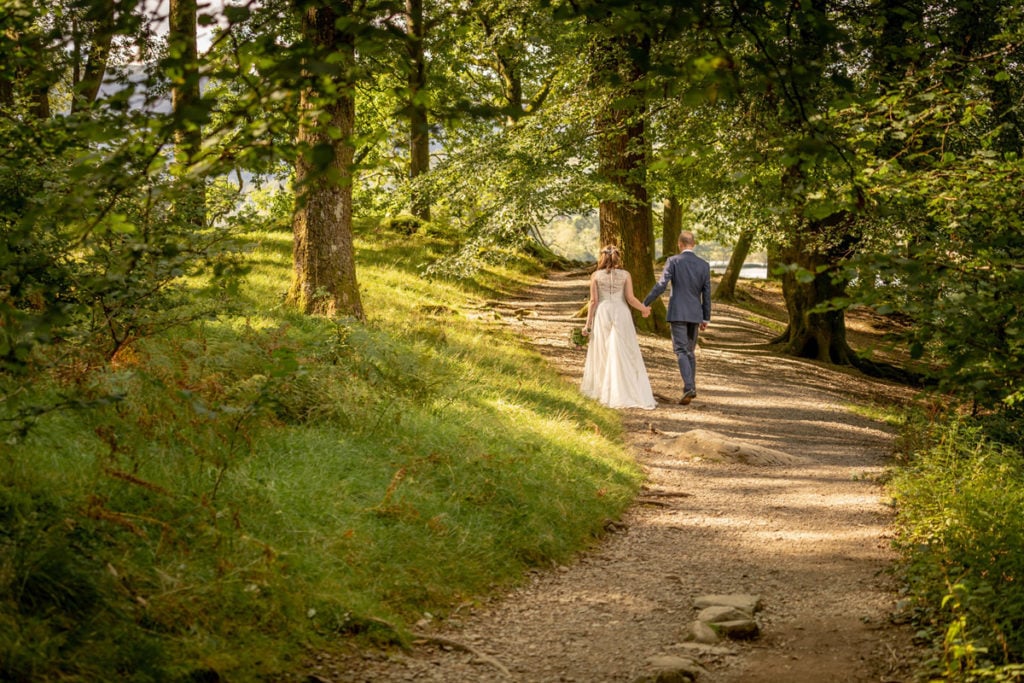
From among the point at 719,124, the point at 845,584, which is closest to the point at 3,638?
the point at 845,584

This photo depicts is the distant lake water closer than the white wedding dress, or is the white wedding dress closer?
the white wedding dress

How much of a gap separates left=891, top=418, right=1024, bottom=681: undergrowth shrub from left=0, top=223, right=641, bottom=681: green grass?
262cm

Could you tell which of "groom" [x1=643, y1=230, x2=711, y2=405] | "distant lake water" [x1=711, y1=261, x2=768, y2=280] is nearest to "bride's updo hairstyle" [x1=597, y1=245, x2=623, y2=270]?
"groom" [x1=643, y1=230, x2=711, y2=405]

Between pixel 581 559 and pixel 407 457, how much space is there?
1712 millimetres

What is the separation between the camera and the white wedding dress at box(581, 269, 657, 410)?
13.2 m

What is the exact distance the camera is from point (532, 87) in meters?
31.3

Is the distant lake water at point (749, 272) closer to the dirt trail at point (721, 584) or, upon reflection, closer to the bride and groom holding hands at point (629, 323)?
the bride and groom holding hands at point (629, 323)

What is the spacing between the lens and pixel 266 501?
5.84 meters

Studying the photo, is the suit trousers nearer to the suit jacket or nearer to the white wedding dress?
the suit jacket

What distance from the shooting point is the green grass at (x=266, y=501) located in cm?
425

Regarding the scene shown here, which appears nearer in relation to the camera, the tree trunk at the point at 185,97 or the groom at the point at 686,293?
the tree trunk at the point at 185,97

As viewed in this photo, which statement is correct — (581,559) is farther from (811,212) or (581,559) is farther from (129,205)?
(129,205)

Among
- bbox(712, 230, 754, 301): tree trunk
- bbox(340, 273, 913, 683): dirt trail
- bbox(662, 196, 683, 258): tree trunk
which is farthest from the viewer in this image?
bbox(712, 230, 754, 301): tree trunk

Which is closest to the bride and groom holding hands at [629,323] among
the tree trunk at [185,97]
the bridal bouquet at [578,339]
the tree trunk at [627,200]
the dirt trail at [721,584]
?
the dirt trail at [721,584]
